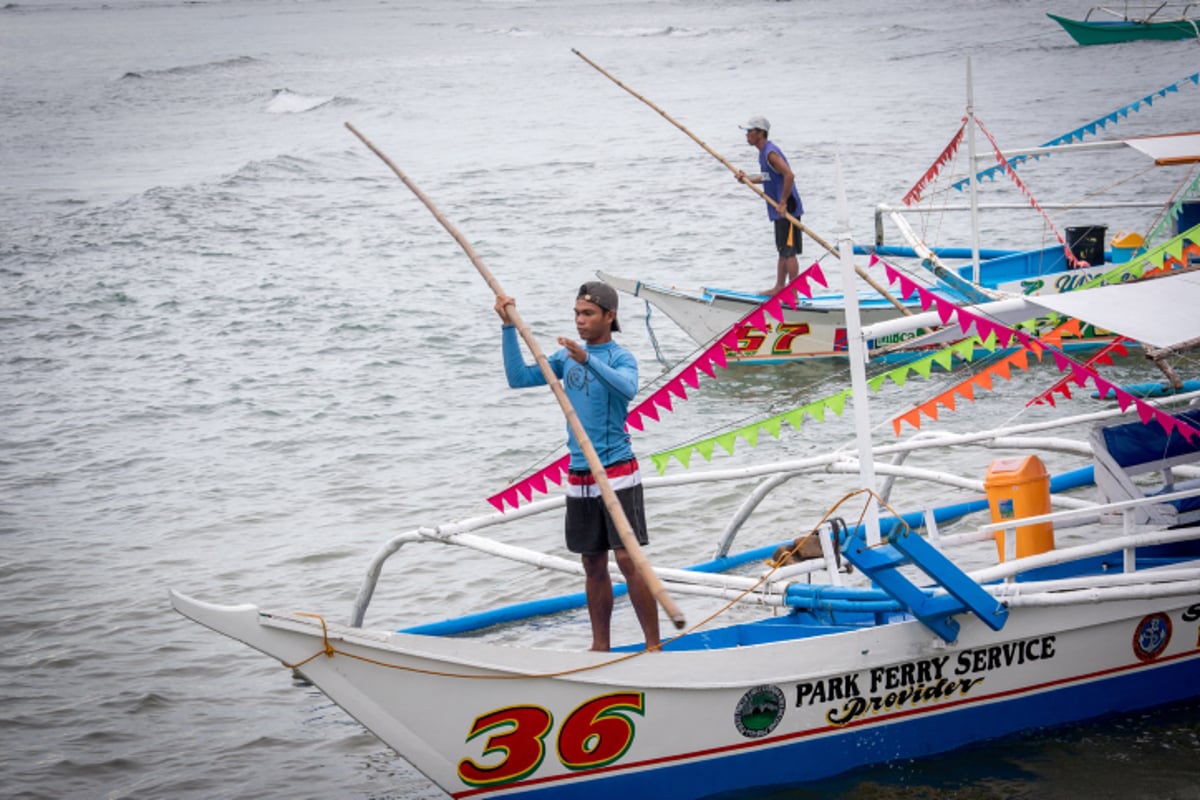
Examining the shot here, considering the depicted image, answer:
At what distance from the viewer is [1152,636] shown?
18.9 ft

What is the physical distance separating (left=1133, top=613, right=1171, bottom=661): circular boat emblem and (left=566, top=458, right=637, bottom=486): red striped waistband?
7.50 ft

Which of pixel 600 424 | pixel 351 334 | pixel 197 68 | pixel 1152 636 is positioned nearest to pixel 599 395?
pixel 600 424

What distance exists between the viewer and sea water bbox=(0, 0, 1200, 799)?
22.3 feet

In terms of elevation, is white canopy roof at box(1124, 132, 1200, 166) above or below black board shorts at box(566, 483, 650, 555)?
above

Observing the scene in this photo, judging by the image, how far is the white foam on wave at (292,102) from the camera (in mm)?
36812

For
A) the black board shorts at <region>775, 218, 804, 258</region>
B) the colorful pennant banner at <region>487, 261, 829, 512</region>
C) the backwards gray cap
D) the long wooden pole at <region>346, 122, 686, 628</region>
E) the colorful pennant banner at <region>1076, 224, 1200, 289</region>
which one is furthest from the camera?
the black board shorts at <region>775, 218, 804, 258</region>

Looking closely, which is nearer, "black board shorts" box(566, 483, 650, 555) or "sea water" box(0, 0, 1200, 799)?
"black board shorts" box(566, 483, 650, 555)

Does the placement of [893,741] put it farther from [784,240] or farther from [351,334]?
[351,334]

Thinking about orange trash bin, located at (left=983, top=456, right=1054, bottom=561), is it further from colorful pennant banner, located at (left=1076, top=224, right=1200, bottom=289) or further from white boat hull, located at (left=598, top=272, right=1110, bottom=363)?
white boat hull, located at (left=598, top=272, right=1110, bottom=363)

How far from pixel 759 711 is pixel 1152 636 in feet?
5.92

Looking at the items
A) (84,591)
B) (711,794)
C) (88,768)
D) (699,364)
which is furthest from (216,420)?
(711,794)

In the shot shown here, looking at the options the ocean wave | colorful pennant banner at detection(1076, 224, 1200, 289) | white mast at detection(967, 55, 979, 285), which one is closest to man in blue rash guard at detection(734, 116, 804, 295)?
white mast at detection(967, 55, 979, 285)

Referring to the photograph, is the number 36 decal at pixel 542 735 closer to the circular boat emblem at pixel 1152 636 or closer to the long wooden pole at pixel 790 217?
the long wooden pole at pixel 790 217

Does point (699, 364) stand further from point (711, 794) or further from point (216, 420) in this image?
point (216, 420)
